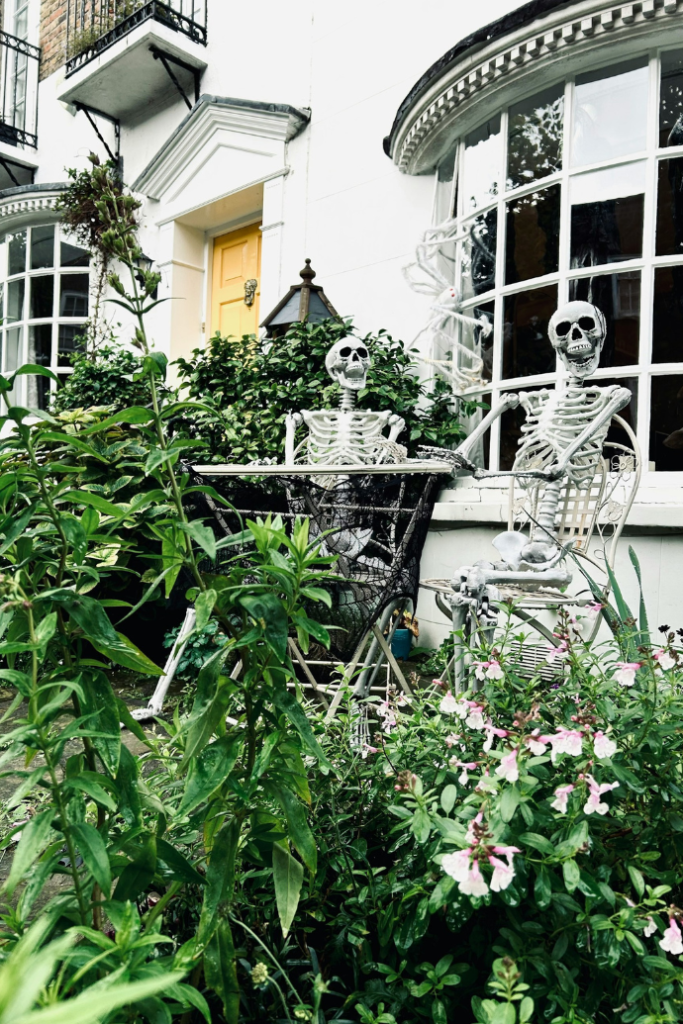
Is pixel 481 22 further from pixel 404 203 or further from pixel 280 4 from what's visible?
pixel 280 4

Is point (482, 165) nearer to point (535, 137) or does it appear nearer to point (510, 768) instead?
point (535, 137)

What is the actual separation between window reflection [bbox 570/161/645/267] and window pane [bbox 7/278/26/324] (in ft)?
21.3

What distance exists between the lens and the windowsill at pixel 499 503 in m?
3.25

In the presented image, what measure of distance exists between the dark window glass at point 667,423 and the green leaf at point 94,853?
3313 millimetres

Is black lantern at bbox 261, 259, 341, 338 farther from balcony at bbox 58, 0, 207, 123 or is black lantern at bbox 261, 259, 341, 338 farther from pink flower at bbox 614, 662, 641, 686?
pink flower at bbox 614, 662, 641, 686

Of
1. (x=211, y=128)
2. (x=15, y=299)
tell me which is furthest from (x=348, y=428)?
(x=15, y=299)

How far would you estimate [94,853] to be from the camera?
754 mm

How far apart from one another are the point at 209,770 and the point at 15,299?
869cm

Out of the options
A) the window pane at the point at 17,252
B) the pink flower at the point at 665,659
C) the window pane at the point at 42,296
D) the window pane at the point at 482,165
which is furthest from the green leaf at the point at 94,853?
the window pane at the point at 17,252

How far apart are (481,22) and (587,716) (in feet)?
15.1

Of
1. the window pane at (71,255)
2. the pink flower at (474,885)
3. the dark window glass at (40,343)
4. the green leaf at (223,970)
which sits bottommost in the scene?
the green leaf at (223,970)

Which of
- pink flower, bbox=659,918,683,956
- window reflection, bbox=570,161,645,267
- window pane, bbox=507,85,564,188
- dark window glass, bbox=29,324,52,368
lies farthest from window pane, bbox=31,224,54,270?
pink flower, bbox=659,918,683,956

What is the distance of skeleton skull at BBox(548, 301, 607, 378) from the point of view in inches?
110

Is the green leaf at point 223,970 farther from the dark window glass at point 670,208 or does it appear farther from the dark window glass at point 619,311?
the dark window glass at point 670,208
